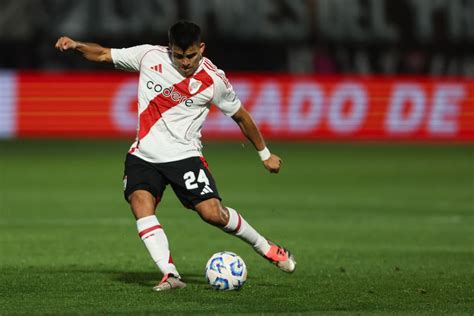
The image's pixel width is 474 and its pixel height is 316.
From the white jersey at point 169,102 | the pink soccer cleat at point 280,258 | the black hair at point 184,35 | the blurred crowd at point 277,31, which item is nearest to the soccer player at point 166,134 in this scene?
the white jersey at point 169,102

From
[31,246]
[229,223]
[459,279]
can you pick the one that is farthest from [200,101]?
[31,246]

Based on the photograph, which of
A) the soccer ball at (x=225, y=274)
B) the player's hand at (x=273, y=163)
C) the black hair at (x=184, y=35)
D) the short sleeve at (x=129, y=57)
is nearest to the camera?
the black hair at (x=184, y=35)

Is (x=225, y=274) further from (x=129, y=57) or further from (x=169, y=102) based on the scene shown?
(x=129, y=57)

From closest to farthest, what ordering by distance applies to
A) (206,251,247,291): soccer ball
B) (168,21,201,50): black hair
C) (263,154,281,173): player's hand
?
(168,21,201,50): black hair → (206,251,247,291): soccer ball → (263,154,281,173): player's hand

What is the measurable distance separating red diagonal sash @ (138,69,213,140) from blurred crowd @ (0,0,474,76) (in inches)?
632

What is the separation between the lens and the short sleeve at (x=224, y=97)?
350 inches

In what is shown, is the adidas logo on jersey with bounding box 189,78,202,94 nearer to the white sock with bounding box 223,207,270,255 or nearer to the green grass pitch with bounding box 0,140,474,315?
the white sock with bounding box 223,207,270,255

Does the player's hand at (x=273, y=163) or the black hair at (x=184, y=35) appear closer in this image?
the black hair at (x=184, y=35)

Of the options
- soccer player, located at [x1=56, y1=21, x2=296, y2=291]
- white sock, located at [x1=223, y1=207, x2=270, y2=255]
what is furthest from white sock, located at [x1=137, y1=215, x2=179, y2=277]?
white sock, located at [x1=223, y1=207, x2=270, y2=255]

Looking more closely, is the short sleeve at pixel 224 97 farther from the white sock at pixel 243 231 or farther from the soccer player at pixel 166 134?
the white sock at pixel 243 231

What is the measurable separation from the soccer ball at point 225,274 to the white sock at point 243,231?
324 millimetres

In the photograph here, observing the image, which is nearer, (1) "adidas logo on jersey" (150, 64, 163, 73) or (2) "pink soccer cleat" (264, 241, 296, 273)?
(1) "adidas logo on jersey" (150, 64, 163, 73)

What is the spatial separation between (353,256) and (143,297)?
11.1 ft

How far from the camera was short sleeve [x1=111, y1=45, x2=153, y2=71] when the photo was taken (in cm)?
895
